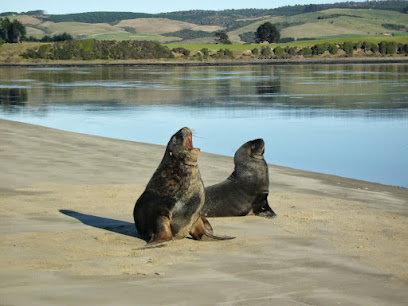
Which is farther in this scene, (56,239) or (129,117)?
(129,117)

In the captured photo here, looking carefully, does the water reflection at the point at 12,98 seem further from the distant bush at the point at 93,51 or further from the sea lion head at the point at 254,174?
the distant bush at the point at 93,51

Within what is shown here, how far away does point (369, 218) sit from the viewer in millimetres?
9203

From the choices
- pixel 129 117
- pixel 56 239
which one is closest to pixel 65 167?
pixel 56 239

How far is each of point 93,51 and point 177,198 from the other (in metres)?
121

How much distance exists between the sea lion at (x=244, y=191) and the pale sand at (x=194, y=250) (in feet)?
0.94

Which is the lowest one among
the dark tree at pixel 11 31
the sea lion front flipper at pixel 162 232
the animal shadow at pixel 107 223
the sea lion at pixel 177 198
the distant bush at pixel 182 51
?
the animal shadow at pixel 107 223

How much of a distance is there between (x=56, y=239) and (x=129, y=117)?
20.8 m

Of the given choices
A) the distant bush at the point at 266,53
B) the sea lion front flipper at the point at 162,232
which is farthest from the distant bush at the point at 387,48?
the sea lion front flipper at the point at 162,232

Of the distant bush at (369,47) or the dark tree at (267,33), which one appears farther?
the dark tree at (267,33)

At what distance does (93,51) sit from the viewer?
125250 mm

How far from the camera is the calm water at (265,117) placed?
61.2 feet

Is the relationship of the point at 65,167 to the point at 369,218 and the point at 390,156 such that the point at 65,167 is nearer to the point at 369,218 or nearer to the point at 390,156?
the point at 369,218

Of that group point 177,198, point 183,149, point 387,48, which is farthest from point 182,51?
point 177,198

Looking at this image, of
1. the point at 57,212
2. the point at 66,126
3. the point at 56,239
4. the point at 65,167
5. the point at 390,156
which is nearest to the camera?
the point at 56,239
